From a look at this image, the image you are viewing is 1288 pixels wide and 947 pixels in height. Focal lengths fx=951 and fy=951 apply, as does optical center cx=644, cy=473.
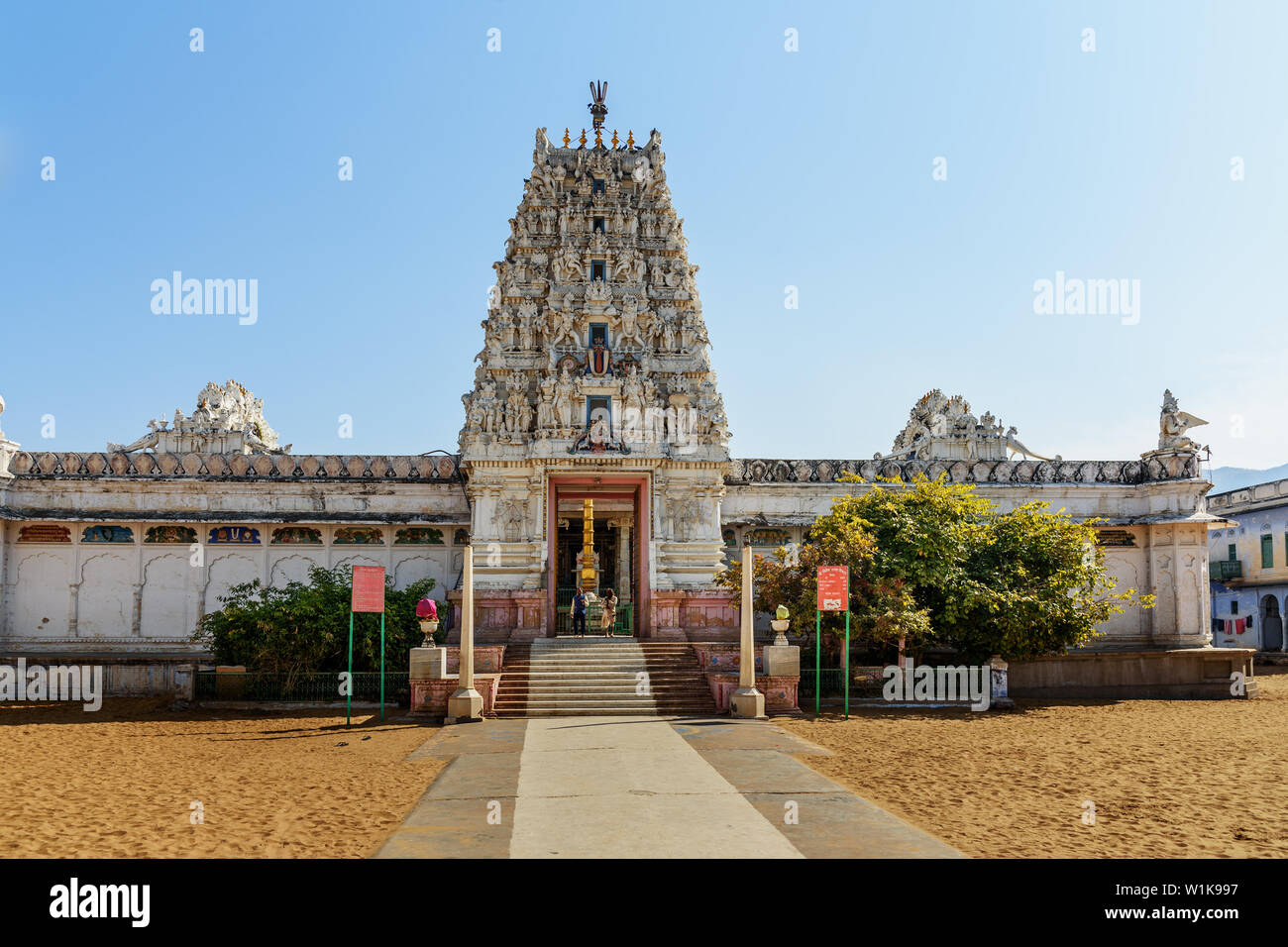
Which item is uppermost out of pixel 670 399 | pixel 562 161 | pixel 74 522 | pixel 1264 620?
pixel 562 161

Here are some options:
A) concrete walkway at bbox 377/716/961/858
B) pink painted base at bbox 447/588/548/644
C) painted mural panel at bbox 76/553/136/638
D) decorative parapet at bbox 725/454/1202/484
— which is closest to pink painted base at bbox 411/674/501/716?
concrete walkway at bbox 377/716/961/858

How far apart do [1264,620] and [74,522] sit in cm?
4907

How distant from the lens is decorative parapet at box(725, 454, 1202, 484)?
102 feet

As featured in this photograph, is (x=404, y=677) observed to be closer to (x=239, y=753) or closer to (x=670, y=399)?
(x=239, y=753)

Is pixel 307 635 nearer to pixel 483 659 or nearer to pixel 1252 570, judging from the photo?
pixel 483 659

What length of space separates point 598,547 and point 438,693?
21778 millimetres

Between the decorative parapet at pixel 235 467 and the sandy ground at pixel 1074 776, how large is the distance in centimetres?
1659

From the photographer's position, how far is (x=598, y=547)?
41.5 metres

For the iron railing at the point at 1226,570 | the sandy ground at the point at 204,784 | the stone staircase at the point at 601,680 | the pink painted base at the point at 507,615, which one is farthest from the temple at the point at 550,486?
the iron railing at the point at 1226,570

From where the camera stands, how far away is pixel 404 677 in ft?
72.2
